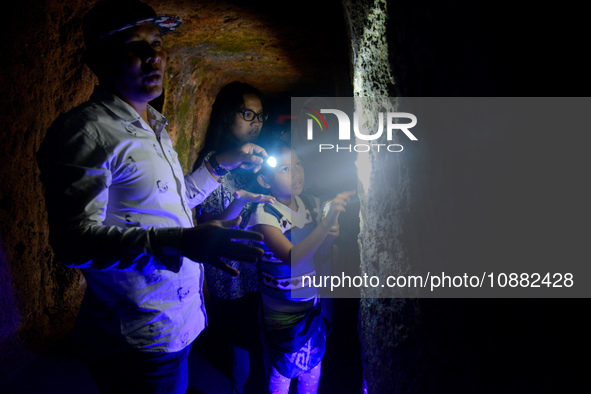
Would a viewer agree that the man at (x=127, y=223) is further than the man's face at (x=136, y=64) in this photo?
No

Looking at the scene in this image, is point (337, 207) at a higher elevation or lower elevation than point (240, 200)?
lower

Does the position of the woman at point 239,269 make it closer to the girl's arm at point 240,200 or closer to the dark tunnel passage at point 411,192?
the girl's arm at point 240,200

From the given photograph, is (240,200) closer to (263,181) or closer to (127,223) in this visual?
(263,181)

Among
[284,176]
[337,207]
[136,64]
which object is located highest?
[136,64]

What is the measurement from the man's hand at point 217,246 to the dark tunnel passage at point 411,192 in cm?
49

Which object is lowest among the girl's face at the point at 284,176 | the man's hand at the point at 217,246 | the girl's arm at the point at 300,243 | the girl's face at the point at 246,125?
the man's hand at the point at 217,246

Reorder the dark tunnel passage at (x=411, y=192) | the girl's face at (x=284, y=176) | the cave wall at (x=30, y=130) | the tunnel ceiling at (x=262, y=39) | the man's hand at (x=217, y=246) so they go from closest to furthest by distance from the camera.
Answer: the dark tunnel passage at (x=411, y=192) < the man's hand at (x=217, y=246) < the cave wall at (x=30, y=130) < the girl's face at (x=284, y=176) < the tunnel ceiling at (x=262, y=39)

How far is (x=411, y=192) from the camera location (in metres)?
0.86

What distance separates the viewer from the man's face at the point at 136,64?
119 cm

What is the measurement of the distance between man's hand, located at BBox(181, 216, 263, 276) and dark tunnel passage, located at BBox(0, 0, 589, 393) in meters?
0.49

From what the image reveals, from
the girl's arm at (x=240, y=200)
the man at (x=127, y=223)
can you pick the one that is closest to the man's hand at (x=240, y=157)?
the girl's arm at (x=240, y=200)

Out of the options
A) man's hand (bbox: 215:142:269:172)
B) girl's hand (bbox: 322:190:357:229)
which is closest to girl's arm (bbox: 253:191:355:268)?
girl's hand (bbox: 322:190:357:229)

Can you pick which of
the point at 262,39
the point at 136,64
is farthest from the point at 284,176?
the point at 262,39

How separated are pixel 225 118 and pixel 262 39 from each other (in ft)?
2.59
